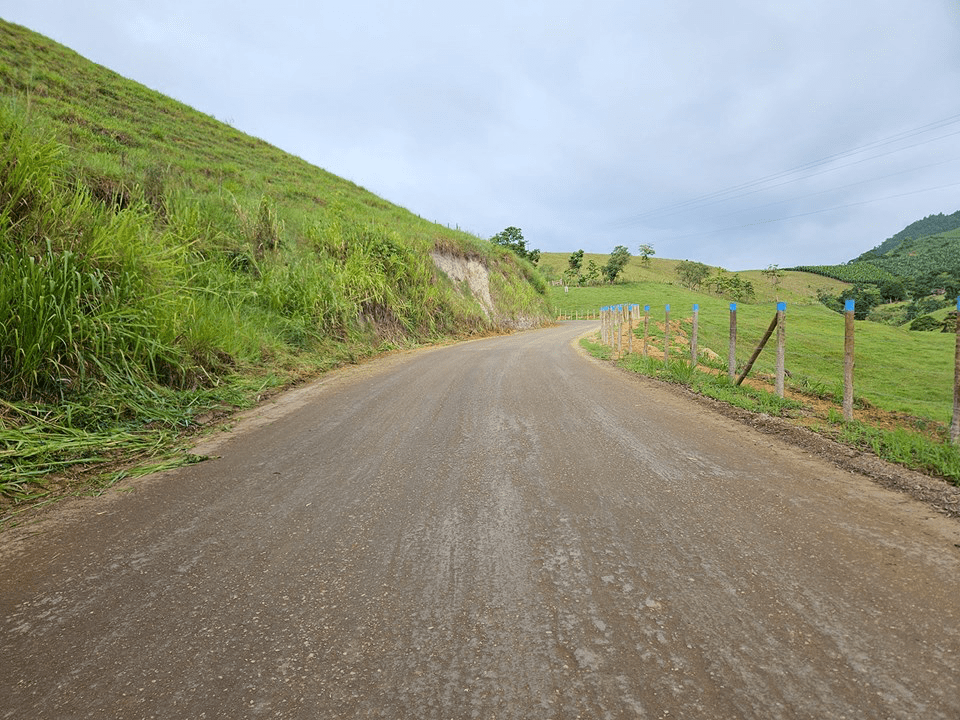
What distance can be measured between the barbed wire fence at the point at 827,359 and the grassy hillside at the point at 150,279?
21.3ft

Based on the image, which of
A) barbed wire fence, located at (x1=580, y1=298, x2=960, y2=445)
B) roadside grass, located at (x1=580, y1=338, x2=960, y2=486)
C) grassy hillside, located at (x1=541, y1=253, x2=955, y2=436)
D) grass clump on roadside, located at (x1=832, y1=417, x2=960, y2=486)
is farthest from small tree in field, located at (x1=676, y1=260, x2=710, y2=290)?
grass clump on roadside, located at (x1=832, y1=417, x2=960, y2=486)

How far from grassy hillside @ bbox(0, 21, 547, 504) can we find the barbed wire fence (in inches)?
256

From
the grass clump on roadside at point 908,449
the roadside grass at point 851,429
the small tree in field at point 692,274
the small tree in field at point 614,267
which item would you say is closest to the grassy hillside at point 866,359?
the roadside grass at point 851,429

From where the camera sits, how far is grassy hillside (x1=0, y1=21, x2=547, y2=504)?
3.65 meters

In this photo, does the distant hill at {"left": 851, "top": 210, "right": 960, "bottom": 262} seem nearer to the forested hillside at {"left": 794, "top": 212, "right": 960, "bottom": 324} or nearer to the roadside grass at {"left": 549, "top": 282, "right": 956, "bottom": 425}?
the forested hillside at {"left": 794, "top": 212, "right": 960, "bottom": 324}

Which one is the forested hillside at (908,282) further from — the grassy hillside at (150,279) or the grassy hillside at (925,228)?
the grassy hillside at (150,279)

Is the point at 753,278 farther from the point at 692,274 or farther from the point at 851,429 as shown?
the point at 851,429

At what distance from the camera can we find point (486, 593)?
6.07 ft

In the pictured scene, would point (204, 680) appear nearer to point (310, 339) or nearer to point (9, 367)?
point (9, 367)

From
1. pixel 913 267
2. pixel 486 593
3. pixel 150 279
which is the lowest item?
pixel 486 593

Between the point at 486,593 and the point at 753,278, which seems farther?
the point at 753,278

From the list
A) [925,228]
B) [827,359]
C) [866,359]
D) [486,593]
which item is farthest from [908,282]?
[925,228]

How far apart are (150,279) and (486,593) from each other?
542cm

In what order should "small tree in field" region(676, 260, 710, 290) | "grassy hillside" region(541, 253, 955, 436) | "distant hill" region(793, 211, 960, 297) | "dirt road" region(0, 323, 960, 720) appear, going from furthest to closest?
"small tree in field" region(676, 260, 710, 290)
"distant hill" region(793, 211, 960, 297)
"grassy hillside" region(541, 253, 955, 436)
"dirt road" region(0, 323, 960, 720)
